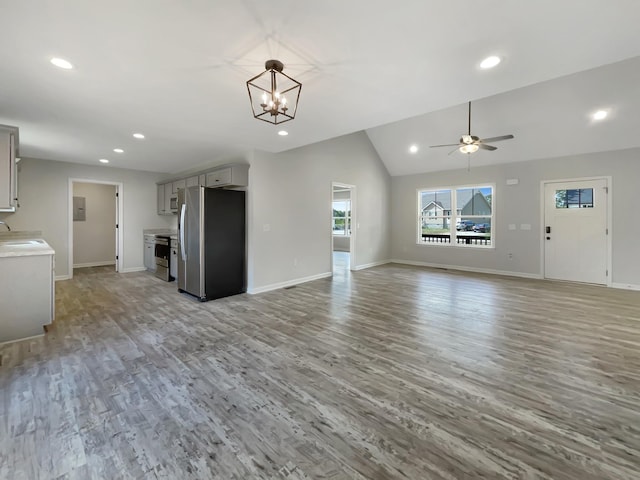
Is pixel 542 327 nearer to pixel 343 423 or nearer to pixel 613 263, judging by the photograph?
pixel 343 423

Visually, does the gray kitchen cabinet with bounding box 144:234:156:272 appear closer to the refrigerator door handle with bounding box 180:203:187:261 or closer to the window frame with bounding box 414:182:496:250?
the refrigerator door handle with bounding box 180:203:187:261

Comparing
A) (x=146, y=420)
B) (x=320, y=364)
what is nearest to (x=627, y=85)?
(x=320, y=364)

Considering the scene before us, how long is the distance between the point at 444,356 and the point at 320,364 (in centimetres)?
118

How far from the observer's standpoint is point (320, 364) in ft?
8.50

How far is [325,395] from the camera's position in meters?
2.13

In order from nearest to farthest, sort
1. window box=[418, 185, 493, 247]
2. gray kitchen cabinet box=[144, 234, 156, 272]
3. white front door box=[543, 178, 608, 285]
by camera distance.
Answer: white front door box=[543, 178, 608, 285] → gray kitchen cabinet box=[144, 234, 156, 272] → window box=[418, 185, 493, 247]

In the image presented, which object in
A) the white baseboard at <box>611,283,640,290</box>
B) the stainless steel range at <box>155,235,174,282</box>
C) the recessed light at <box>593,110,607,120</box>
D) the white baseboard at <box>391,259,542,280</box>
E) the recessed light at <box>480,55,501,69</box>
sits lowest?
the white baseboard at <box>611,283,640,290</box>

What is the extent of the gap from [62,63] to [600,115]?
7.33 metres

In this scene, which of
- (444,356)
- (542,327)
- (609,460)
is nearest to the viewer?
(609,460)

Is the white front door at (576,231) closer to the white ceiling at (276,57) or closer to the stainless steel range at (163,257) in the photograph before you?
the white ceiling at (276,57)

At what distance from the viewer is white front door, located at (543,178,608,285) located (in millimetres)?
5645

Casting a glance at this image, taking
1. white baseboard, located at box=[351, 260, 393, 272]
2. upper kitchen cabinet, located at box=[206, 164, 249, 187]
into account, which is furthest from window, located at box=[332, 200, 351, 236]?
upper kitchen cabinet, located at box=[206, 164, 249, 187]

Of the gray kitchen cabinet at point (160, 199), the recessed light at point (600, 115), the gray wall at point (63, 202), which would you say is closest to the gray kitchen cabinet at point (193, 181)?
the gray kitchen cabinet at point (160, 199)

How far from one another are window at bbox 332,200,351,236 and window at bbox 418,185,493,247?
3536 millimetres
